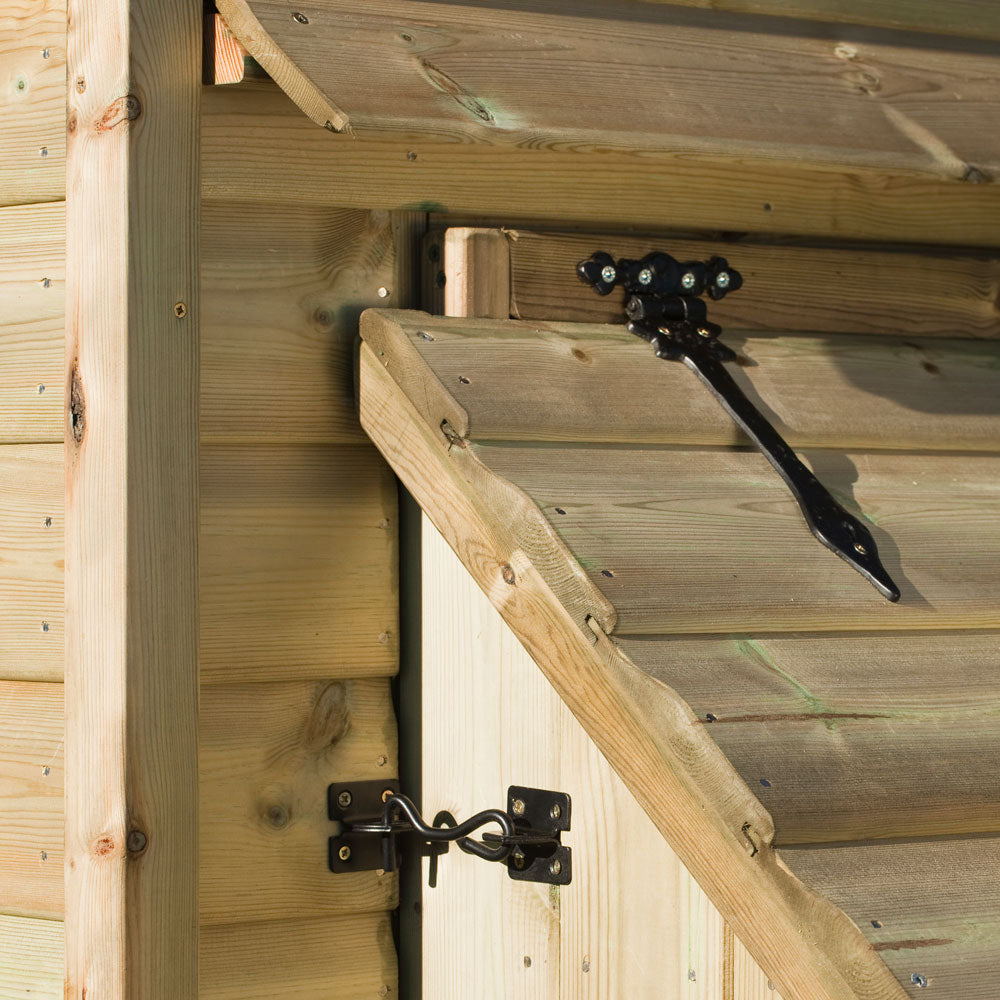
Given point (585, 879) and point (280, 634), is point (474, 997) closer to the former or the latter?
point (585, 879)

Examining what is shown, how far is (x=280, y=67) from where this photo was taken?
1.85 meters

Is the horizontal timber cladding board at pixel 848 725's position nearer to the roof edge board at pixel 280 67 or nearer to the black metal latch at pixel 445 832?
the black metal latch at pixel 445 832

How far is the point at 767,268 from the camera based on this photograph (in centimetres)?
227

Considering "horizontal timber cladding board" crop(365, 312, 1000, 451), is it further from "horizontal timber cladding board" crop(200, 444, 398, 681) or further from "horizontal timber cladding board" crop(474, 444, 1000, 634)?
"horizontal timber cladding board" crop(200, 444, 398, 681)

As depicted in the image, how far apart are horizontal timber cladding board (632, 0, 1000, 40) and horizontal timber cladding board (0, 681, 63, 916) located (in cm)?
130

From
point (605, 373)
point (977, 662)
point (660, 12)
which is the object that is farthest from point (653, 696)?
point (660, 12)

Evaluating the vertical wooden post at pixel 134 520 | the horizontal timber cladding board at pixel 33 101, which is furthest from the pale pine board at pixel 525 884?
the horizontal timber cladding board at pixel 33 101

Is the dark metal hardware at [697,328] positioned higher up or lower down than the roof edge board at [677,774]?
higher up

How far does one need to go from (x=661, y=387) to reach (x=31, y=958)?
3.90 feet

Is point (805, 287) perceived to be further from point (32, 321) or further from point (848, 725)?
point (32, 321)

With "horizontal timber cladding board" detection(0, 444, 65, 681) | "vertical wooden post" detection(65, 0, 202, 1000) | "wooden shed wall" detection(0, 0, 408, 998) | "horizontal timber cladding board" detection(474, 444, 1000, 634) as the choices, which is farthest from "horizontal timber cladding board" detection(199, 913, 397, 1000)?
"horizontal timber cladding board" detection(474, 444, 1000, 634)

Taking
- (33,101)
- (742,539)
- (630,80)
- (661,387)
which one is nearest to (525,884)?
(742,539)

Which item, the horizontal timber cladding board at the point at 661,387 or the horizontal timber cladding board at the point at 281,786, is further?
the horizontal timber cladding board at the point at 281,786

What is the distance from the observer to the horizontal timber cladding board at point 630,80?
6.14 feet
